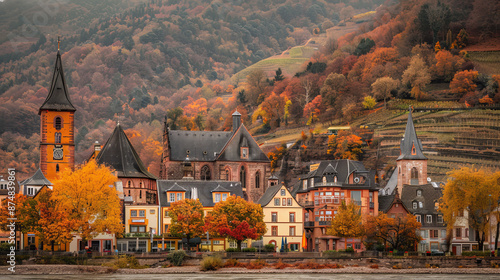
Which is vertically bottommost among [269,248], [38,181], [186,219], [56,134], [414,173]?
[269,248]

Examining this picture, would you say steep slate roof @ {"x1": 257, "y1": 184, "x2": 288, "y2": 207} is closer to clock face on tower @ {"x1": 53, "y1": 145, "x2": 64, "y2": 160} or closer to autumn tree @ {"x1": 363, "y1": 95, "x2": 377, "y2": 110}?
clock face on tower @ {"x1": 53, "y1": 145, "x2": 64, "y2": 160}

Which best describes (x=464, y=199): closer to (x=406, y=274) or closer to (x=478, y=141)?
(x=406, y=274)

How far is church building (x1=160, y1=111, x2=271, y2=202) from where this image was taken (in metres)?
130

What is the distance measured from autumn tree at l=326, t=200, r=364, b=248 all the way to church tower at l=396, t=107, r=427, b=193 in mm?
28737

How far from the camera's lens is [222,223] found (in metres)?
97.6

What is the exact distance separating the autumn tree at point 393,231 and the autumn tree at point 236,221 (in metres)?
13.3

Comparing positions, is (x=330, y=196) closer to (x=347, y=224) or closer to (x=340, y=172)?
(x=340, y=172)

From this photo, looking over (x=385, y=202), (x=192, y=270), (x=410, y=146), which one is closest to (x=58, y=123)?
(x=192, y=270)

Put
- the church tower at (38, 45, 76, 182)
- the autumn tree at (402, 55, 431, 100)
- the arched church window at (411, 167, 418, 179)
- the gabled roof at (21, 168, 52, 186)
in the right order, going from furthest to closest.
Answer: the autumn tree at (402, 55, 431, 100) → the arched church window at (411, 167, 418, 179) → the church tower at (38, 45, 76, 182) → the gabled roof at (21, 168, 52, 186)

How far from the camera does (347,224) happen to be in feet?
335

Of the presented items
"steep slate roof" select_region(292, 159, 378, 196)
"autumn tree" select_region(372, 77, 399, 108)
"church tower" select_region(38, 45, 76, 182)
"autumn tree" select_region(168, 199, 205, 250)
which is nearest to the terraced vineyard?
"autumn tree" select_region(372, 77, 399, 108)

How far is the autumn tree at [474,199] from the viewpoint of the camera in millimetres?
101000

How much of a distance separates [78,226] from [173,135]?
4306cm

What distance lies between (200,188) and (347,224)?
69.9 ft
